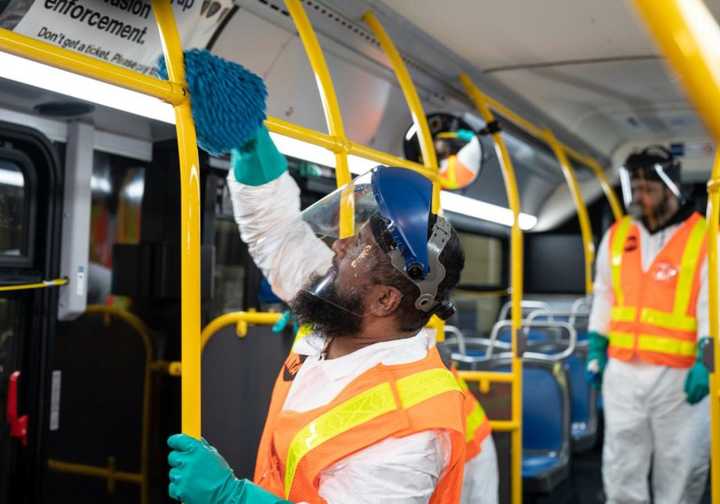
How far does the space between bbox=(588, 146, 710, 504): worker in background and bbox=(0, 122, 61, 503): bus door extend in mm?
2894

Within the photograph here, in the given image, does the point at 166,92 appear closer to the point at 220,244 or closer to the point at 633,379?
the point at 220,244

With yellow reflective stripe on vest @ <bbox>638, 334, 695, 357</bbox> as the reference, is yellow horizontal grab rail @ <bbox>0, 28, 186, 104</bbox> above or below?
above

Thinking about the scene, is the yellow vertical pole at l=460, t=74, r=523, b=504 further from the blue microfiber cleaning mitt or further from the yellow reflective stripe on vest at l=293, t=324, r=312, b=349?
the blue microfiber cleaning mitt

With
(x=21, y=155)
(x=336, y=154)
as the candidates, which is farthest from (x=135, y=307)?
(x=336, y=154)

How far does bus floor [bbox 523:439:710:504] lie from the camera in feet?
17.5

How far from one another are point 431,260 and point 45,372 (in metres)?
2.04

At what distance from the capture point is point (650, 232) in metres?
4.24

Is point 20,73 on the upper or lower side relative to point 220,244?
upper

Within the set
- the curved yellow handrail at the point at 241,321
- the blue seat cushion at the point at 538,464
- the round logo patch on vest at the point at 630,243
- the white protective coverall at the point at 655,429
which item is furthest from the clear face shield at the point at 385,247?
the blue seat cushion at the point at 538,464

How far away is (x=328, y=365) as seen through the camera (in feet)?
6.08

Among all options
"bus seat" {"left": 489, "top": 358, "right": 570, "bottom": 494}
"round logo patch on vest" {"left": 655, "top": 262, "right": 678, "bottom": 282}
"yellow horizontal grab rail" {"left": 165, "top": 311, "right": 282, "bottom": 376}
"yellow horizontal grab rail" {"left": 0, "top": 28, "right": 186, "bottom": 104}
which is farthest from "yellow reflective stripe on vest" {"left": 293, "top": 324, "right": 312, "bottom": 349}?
"bus seat" {"left": 489, "top": 358, "right": 570, "bottom": 494}

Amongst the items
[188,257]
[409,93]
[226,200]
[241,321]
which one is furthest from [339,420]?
[226,200]

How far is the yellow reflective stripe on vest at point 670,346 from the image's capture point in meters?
3.99

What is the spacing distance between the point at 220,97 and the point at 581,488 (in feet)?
15.9
